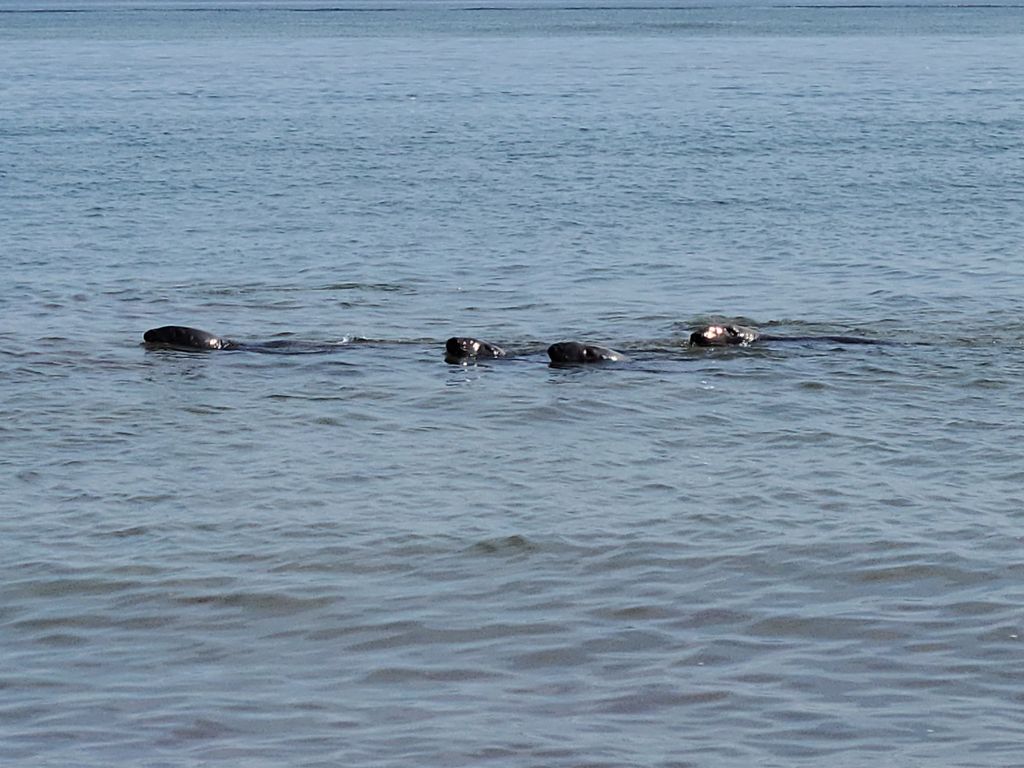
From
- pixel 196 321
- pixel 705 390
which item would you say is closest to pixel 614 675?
pixel 705 390

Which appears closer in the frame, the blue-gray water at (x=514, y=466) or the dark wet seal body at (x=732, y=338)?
the blue-gray water at (x=514, y=466)

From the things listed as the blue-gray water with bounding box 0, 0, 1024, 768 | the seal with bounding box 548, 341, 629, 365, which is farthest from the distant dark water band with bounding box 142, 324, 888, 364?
the blue-gray water with bounding box 0, 0, 1024, 768

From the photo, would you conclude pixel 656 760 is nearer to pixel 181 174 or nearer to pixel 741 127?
pixel 181 174

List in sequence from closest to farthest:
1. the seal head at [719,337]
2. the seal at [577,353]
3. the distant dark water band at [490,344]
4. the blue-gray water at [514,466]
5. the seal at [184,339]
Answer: the blue-gray water at [514,466] < the seal at [577,353] < the distant dark water band at [490,344] < the seal head at [719,337] < the seal at [184,339]

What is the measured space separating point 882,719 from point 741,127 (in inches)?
1268

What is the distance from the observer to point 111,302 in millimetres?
21234

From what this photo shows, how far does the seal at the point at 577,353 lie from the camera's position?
17.2 meters

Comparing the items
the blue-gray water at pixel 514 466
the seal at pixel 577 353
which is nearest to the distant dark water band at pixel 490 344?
the seal at pixel 577 353

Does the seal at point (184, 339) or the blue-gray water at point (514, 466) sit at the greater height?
the seal at point (184, 339)

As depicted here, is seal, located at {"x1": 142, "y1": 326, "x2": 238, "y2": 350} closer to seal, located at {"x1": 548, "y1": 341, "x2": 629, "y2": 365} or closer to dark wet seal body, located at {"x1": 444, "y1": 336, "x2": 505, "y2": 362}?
dark wet seal body, located at {"x1": 444, "y1": 336, "x2": 505, "y2": 362}

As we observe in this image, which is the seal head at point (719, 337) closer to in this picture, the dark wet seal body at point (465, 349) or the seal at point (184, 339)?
the dark wet seal body at point (465, 349)

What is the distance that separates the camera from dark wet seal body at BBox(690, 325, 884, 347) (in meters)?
17.9

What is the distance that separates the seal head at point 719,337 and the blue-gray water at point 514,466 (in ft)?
0.71

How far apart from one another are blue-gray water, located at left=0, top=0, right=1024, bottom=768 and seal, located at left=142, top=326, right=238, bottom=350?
0.35 m
